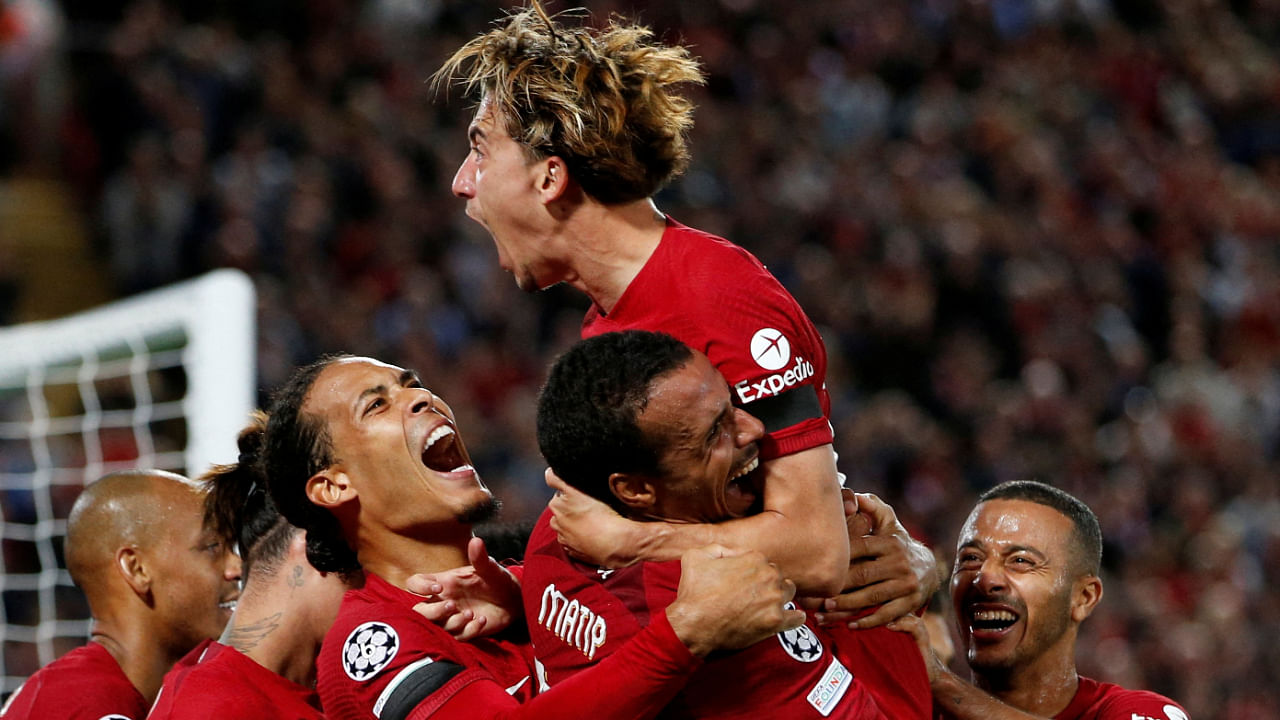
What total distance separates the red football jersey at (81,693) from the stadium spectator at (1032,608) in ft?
8.27

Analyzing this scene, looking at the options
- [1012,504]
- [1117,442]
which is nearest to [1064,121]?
[1117,442]

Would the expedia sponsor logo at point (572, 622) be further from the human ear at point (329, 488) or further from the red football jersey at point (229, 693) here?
the red football jersey at point (229, 693)

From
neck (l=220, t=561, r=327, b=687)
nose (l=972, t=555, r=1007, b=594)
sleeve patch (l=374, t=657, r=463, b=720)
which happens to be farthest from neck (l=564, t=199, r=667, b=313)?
nose (l=972, t=555, r=1007, b=594)

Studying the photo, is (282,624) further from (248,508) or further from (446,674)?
(446,674)

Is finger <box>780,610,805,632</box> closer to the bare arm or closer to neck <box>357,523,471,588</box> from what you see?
the bare arm

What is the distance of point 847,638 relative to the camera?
3783 millimetres

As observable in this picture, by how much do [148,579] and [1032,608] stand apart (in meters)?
2.73

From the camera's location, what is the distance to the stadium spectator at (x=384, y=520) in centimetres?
362

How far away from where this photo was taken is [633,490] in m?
3.44

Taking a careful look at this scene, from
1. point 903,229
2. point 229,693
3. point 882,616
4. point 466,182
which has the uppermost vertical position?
point 466,182

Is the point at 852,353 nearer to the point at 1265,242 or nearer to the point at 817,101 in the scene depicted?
the point at 817,101

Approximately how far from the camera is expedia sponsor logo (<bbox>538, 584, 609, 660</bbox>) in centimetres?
348

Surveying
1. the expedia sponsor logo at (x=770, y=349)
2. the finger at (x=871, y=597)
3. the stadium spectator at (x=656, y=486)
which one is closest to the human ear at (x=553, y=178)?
the stadium spectator at (x=656, y=486)

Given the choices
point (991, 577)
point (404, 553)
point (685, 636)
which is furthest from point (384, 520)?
point (991, 577)
